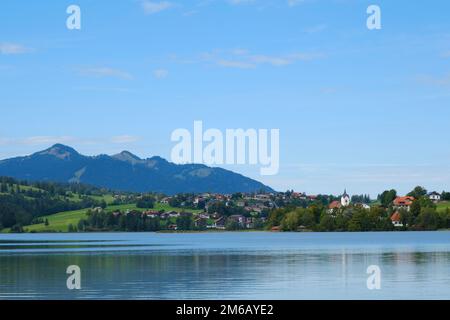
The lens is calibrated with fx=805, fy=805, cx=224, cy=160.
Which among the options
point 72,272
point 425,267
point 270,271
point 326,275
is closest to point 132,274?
point 72,272

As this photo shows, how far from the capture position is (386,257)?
252 ft

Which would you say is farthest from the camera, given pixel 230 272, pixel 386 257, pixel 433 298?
pixel 386 257

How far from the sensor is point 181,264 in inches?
2795

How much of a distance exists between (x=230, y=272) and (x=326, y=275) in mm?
7706
